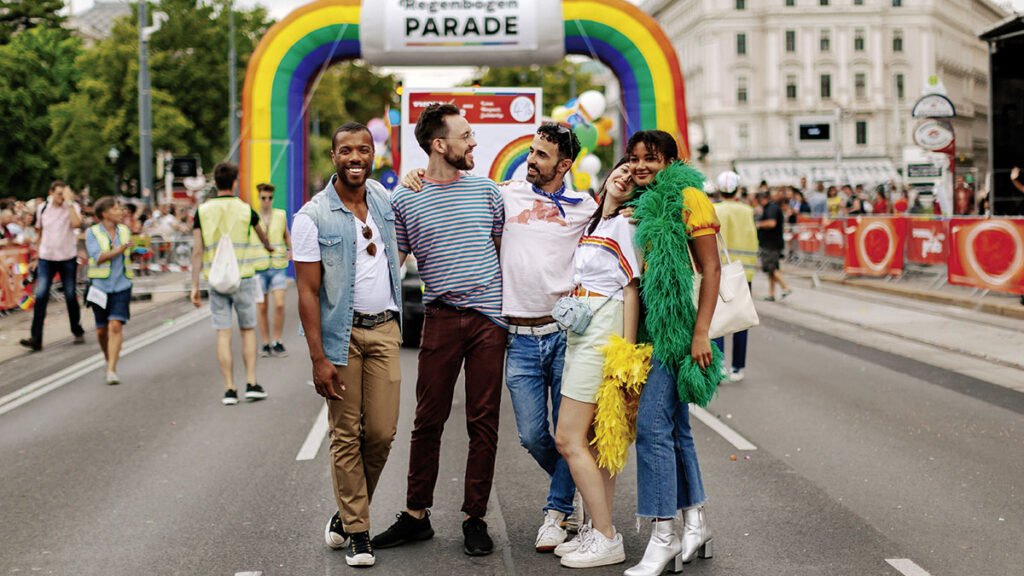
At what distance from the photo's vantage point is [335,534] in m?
5.06

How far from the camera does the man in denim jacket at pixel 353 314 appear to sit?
4758 mm

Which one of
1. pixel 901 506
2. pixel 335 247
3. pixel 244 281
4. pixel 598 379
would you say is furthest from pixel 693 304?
pixel 244 281

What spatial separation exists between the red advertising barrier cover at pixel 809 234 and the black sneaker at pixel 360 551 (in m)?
20.5

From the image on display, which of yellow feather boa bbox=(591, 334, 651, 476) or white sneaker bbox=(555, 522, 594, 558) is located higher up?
yellow feather boa bbox=(591, 334, 651, 476)

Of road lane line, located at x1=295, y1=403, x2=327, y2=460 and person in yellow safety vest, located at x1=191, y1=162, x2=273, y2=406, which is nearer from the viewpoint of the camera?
road lane line, located at x1=295, y1=403, x2=327, y2=460

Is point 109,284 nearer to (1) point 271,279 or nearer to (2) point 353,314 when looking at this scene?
(1) point 271,279

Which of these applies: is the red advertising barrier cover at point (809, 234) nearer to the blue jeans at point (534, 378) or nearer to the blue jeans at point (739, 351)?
the blue jeans at point (739, 351)

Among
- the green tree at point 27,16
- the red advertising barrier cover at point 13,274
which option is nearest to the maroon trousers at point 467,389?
the red advertising barrier cover at point 13,274

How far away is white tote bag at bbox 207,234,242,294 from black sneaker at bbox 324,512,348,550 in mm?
4066

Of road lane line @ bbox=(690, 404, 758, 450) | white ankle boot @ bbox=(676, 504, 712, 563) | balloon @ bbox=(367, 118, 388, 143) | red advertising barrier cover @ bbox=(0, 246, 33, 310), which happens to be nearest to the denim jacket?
white ankle boot @ bbox=(676, 504, 712, 563)

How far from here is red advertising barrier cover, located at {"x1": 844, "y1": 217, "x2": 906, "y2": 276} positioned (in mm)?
19500

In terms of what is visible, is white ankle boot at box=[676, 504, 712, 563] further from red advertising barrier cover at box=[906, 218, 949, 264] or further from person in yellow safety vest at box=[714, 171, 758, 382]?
red advertising barrier cover at box=[906, 218, 949, 264]

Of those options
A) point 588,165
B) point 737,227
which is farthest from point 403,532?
point 588,165

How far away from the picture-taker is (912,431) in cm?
765
